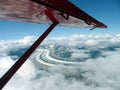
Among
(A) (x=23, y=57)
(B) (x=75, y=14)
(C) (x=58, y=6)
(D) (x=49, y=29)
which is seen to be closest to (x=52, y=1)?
(C) (x=58, y=6)

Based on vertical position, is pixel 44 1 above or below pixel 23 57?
above

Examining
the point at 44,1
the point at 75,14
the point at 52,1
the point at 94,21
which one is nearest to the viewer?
the point at 44,1

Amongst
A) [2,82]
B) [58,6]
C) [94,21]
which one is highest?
[58,6]

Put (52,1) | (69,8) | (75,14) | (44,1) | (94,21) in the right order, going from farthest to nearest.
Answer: (94,21) < (75,14) < (69,8) < (52,1) < (44,1)

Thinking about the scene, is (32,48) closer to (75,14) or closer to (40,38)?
(40,38)

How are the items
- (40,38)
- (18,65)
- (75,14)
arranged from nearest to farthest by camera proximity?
1. (18,65)
2. (75,14)
3. (40,38)

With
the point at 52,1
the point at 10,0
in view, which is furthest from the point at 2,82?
the point at 52,1

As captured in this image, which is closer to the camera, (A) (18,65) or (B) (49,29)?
(A) (18,65)

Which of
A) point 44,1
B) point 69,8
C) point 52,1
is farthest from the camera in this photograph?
point 69,8

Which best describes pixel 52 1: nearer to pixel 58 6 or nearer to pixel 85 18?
pixel 58 6
